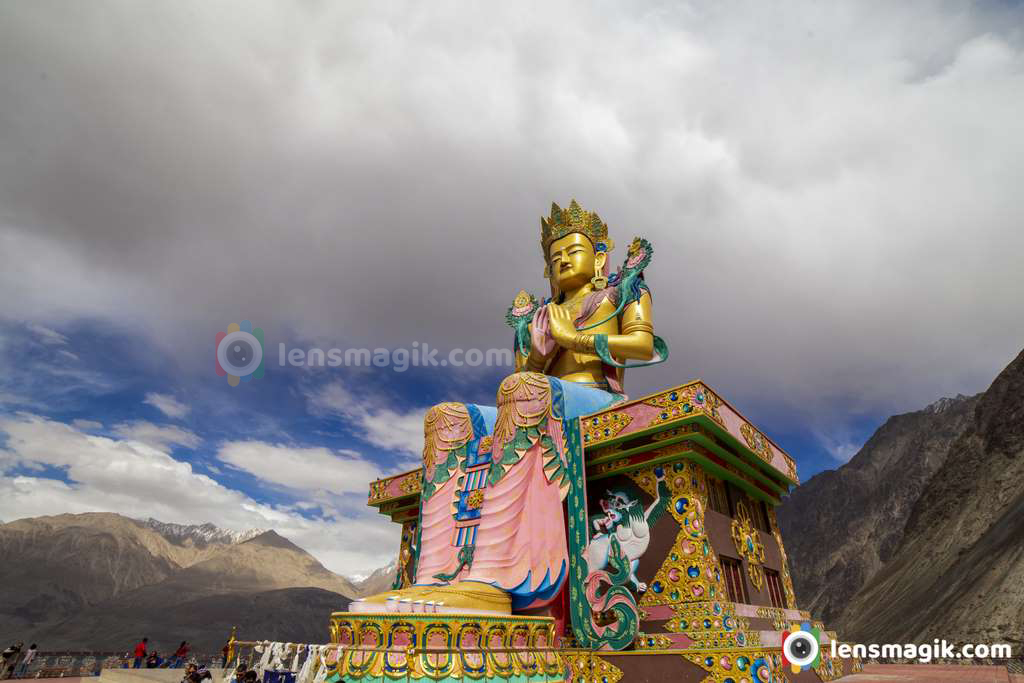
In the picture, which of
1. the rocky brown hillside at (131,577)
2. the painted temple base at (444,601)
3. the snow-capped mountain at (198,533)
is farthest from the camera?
the snow-capped mountain at (198,533)

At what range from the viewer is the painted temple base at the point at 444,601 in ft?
16.6

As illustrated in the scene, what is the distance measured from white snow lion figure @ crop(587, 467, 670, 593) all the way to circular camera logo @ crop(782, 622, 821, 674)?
1889mm

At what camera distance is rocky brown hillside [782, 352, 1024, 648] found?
2123 cm

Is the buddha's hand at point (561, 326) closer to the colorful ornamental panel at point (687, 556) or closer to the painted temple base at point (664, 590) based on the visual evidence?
the painted temple base at point (664, 590)

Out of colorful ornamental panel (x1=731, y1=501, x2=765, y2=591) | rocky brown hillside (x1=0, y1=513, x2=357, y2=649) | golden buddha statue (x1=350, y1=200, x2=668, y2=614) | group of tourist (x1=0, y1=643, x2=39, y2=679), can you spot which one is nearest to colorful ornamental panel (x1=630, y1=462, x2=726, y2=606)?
colorful ornamental panel (x1=731, y1=501, x2=765, y2=591)

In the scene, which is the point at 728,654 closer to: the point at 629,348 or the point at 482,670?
the point at 482,670

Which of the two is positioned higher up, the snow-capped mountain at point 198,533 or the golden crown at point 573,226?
the snow-capped mountain at point 198,533

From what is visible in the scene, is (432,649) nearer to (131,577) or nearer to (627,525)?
(627,525)

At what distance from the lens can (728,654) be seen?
5.16 meters

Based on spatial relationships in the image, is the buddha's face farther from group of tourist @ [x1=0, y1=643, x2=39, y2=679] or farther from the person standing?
the person standing

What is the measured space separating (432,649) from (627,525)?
280 cm

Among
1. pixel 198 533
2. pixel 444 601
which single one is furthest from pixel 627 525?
pixel 198 533

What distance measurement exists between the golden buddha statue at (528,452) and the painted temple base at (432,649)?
9.3 inches

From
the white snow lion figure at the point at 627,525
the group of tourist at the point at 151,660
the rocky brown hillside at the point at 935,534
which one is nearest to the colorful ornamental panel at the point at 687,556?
the white snow lion figure at the point at 627,525
